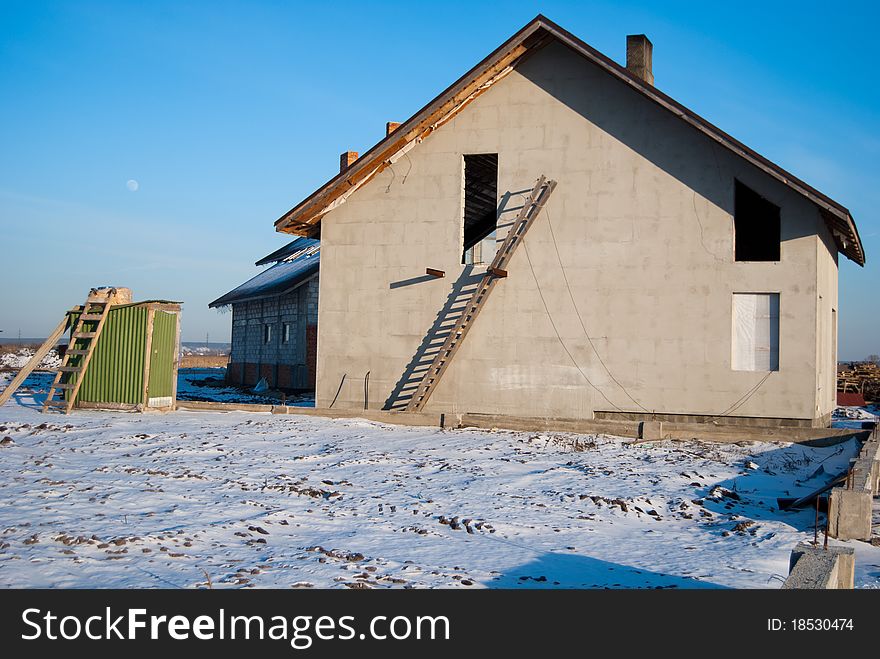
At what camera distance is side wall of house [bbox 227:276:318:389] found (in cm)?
2955

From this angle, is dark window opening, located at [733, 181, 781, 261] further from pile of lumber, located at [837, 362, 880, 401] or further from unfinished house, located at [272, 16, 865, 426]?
pile of lumber, located at [837, 362, 880, 401]

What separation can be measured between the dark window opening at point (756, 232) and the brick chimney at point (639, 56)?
424 cm

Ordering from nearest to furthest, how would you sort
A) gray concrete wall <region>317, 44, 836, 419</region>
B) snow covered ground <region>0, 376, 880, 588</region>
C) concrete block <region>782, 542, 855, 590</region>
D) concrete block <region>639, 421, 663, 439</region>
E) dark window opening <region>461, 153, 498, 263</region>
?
concrete block <region>782, 542, 855, 590</region>, snow covered ground <region>0, 376, 880, 588</region>, concrete block <region>639, 421, 663, 439</region>, gray concrete wall <region>317, 44, 836, 419</region>, dark window opening <region>461, 153, 498, 263</region>

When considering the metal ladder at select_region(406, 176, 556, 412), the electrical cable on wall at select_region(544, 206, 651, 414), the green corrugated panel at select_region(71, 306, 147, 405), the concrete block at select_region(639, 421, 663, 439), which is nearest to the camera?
the concrete block at select_region(639, 421, 663, 439)

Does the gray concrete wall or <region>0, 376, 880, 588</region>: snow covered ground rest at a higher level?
the gray concrete wall

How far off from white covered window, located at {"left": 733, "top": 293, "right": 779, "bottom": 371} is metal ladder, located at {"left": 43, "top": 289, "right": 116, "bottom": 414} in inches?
568

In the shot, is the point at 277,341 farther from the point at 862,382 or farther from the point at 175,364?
the point at 862,382

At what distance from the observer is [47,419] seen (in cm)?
1695

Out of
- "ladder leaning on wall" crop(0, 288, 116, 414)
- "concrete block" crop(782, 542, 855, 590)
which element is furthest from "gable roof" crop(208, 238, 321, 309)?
"concrete block" crop(782, 542, 855, 590)

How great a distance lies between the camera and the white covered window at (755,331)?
671 inches

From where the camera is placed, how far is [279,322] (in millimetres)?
31688

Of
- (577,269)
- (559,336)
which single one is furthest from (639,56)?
(559,336)
